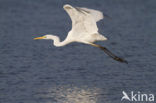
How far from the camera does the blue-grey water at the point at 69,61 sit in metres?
10.0

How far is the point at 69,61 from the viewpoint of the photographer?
12.8 meters

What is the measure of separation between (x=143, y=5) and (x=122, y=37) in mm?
6711

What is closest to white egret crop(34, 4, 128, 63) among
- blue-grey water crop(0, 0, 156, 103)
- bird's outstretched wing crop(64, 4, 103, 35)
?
bird's outstretched wing crop(64, 4, 103, 35)

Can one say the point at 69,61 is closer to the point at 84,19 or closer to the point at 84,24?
the point at 84,24

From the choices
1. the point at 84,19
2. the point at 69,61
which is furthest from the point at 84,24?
the point at 69,61

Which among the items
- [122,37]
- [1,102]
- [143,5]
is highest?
[143,5]

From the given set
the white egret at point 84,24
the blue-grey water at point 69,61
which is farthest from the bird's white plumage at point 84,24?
the blue-grey water at point 69,61

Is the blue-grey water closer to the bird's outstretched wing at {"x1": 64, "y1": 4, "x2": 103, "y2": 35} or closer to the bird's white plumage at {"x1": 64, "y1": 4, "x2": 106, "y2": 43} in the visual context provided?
the bird's white plumage at {"x1": 64, "y1": 4, "x2": 106, "y2": 43}

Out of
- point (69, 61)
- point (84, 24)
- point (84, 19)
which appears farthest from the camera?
point (69, 61)

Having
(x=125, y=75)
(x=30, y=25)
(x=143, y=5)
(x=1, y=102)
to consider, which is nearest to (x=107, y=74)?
(x=125, y=75)

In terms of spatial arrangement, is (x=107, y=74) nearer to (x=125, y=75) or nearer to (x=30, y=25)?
(x=125, y=75)

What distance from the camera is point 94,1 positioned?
75.9ft

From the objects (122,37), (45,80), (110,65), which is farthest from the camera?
(122,37)

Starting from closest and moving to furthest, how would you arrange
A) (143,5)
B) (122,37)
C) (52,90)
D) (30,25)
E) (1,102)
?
(1,102), (52,90), (122,37), (30,25), (143,5)
